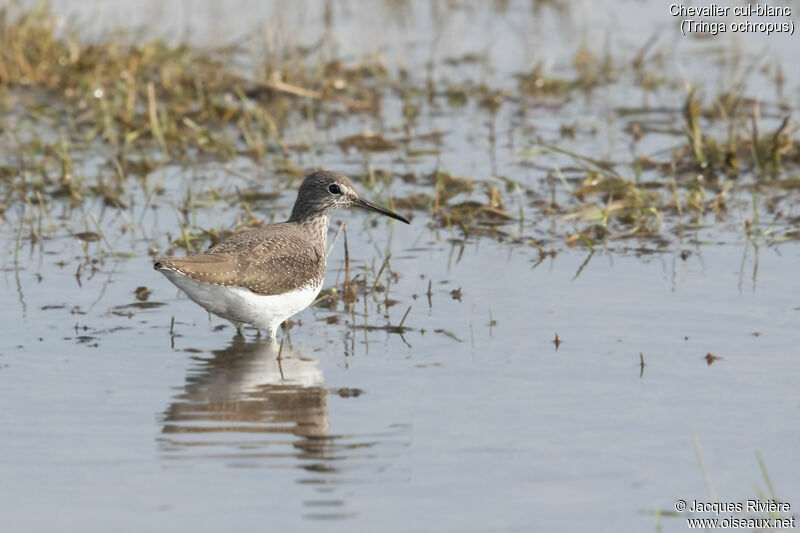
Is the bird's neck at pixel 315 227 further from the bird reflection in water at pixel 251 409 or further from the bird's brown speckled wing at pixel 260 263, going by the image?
the bird reflection in water at pixel 251 409

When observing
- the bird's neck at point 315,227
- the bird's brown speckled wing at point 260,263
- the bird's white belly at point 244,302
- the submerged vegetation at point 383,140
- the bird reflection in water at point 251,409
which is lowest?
the bird reflection in water at point 251,409

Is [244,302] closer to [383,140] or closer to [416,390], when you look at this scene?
[416,390]

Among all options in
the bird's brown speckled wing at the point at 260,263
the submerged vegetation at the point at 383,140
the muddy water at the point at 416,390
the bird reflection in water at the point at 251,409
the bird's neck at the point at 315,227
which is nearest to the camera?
the muddy water at the point at 416,390

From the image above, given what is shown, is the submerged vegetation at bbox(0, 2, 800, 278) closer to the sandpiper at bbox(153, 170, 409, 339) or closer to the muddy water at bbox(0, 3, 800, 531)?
the muddy water at bbox(0, 3, 800, 531)

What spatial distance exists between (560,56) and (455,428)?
11480 millimetres

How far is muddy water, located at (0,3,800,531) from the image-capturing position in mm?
6672

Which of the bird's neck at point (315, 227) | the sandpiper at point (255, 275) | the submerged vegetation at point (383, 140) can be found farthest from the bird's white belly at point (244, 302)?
the submerged vegetation at point (383, 140)

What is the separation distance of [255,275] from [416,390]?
164 centimetres

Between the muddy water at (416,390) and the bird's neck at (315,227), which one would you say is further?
the bird's neck at (315,227)

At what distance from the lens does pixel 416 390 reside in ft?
27.2

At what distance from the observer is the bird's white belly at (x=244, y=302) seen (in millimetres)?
8992

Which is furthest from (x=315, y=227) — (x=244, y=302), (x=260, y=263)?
(x=244, y=302)

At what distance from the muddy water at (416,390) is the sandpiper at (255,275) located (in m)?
0.32

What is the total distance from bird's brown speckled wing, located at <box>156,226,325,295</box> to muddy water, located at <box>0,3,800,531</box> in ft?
1.58
